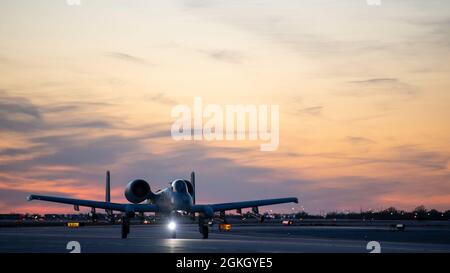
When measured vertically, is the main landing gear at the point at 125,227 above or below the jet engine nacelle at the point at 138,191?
below

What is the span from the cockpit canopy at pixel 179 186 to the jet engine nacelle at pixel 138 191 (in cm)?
595

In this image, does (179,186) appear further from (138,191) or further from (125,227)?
(138,191)

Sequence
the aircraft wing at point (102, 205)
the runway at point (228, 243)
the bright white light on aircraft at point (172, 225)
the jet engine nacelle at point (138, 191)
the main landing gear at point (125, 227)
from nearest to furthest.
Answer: the runway at point (228, 243) → the main landing gear at point (125, 227) → the bright white light on aircraft at point (172, 225) → the aircraft wing at point (102, 205) → the jet engine nacelle at point (138, 191)

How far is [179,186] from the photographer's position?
2318 inches

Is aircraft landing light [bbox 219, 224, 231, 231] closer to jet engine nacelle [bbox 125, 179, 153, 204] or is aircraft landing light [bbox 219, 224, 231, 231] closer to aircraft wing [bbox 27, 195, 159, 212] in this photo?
jet engine nacelle [bbox 125, 179, 153, 204]

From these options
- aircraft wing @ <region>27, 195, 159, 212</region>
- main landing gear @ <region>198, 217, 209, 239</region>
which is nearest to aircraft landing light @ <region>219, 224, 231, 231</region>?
aircraft wing @ <region>27, 195, 159, 212</region>

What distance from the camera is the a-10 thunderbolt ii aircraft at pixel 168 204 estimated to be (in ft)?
181

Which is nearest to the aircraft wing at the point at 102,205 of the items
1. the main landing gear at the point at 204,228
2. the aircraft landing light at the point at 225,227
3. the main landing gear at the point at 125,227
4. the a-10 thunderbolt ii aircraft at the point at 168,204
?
the a-10 thunderbolt ii aircraft at the point at 168,204

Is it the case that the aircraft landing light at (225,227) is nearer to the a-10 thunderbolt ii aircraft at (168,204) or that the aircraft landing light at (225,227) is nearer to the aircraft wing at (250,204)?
the a-10 thunderbolt ii aircraft at (168,204)
